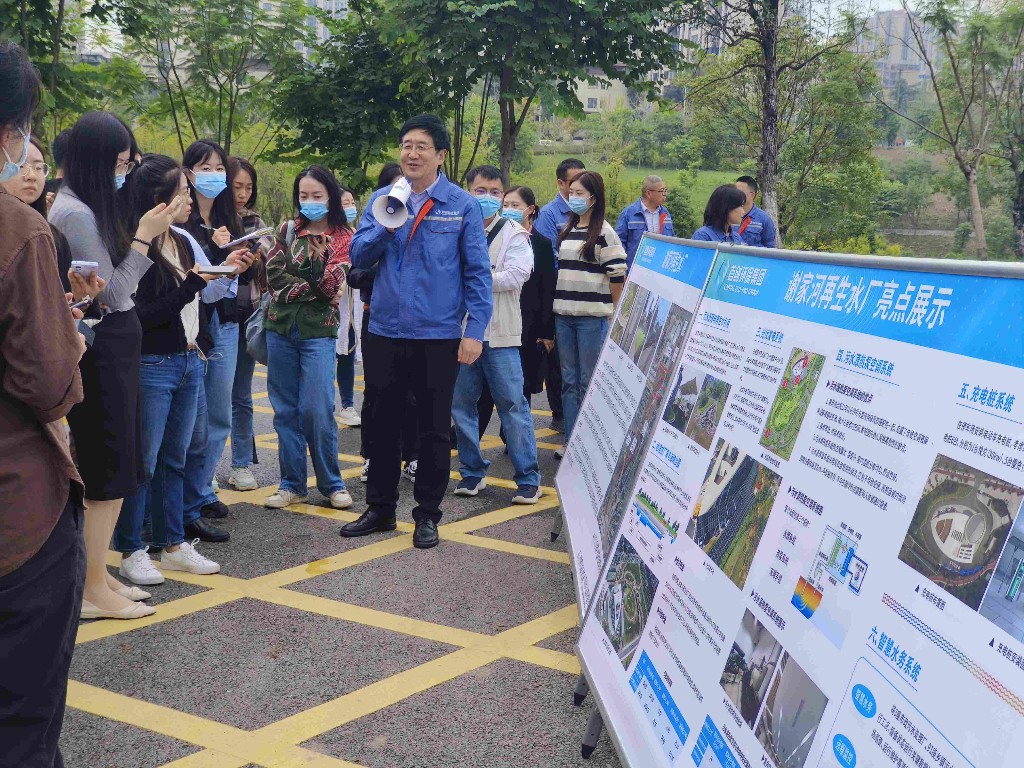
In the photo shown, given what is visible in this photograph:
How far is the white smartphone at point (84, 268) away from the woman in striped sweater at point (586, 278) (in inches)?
142

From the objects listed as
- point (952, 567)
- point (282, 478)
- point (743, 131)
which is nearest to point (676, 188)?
point (743, 131)

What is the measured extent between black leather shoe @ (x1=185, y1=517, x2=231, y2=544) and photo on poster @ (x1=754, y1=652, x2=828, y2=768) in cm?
390

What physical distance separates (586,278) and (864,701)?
192 inches

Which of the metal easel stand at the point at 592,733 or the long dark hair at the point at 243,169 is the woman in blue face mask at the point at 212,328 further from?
the metal easel stand at the point at 592,733

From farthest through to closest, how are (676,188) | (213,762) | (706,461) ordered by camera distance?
1. (676,188)
2. (213,762)
3. (706,461)

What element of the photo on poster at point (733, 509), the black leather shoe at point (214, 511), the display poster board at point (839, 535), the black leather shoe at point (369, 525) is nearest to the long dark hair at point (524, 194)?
the black leather shoe at point (369, 525)

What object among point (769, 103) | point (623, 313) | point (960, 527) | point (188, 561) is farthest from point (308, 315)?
point (769, 103)

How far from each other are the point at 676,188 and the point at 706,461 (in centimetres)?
2648

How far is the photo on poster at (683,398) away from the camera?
294 centimetres

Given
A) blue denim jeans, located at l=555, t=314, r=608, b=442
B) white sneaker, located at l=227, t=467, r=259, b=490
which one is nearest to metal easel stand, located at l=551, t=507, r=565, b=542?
blue denim jeans, located at l=555, t=314, r=608, b=442

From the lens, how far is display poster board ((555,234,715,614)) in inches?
134

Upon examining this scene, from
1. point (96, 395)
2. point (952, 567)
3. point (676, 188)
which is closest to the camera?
point (952, 567)

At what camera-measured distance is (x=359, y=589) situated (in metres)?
4.77

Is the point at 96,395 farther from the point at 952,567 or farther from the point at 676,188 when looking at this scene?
the point at 676,188
